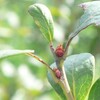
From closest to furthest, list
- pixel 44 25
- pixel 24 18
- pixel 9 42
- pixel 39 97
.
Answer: pixel 44 25 < pixel 39 97 < pixel 9 42 < pixel 24 18

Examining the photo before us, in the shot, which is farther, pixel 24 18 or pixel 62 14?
pixel 24 18

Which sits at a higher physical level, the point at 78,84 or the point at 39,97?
the point at 78,84

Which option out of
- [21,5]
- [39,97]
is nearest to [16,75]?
[39,97]

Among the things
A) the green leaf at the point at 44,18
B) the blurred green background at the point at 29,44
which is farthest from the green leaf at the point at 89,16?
the blurred green background at the point at 29,44

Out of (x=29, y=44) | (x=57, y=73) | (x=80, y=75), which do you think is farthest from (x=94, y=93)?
(x=29, y=44)

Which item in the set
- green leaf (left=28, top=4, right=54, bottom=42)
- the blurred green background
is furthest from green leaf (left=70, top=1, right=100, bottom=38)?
the blurred green background

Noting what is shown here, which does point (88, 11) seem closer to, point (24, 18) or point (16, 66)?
point (16, 66)
